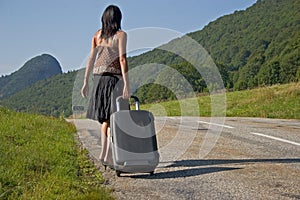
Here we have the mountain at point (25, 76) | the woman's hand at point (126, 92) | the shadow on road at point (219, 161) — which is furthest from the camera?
the mountain at point (25, 76)

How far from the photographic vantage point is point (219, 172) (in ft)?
16.4

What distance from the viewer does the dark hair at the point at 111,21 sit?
5.11m

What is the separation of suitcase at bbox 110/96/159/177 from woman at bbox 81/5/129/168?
0.26m

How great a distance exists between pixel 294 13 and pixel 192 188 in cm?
10849

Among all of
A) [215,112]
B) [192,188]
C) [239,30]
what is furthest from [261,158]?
[239,30]

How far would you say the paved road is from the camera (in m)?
4.04

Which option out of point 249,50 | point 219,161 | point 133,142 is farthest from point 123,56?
point 249,50

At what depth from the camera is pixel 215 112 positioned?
62.8 feet

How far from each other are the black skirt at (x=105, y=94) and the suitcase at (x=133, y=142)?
0.68ft

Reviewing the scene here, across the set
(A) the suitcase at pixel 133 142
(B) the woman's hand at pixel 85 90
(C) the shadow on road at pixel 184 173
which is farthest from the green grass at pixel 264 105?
(A) the suitcase at pixel 133 142

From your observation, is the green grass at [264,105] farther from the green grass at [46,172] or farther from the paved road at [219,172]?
the green grass at [46,172]

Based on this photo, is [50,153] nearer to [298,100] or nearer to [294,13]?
[298,100]

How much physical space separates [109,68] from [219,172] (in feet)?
5.97

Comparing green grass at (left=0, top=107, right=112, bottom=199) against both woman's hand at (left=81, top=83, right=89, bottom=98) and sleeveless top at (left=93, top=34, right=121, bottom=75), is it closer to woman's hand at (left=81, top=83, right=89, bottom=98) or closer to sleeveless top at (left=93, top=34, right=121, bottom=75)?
woman's hand at (left=81, top=83, right=89, bottom=98)
